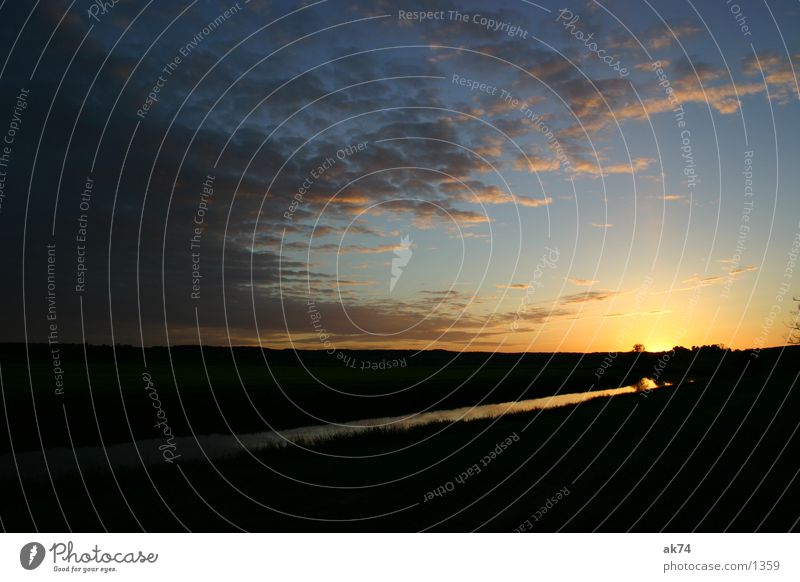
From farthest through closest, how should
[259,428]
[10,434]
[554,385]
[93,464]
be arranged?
[554,385] < [259,428] < [10,434] < [93,464]

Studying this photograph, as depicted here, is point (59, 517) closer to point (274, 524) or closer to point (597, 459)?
point (274, 524)

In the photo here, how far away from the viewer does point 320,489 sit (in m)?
20.1

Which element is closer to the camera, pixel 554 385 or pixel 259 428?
pixel 259 428

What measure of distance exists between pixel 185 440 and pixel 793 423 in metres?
30.5

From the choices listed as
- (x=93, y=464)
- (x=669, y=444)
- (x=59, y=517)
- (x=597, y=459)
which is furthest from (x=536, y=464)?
(x=93, y=464)

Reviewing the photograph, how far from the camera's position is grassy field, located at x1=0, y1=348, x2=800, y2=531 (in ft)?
48.2

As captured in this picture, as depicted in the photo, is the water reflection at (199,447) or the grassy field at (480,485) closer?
the grassy field at (480,485)

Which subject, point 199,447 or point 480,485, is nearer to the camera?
point 480,485

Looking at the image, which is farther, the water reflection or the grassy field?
the water reflection

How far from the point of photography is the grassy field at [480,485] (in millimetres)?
14695

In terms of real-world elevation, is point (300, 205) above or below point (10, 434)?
above

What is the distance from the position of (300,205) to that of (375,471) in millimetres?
10477

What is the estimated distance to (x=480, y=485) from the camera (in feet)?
59.5

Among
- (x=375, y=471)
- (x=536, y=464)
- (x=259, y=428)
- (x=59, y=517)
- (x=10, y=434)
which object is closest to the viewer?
(x=59, y=517)
